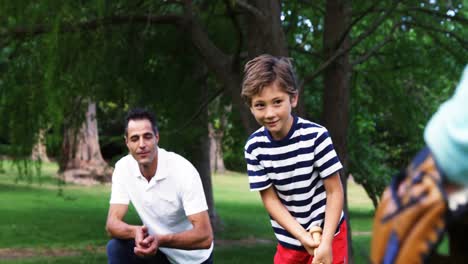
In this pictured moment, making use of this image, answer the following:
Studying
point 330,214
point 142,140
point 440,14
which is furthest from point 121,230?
point 440,14

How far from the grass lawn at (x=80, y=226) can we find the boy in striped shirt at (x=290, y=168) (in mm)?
3700

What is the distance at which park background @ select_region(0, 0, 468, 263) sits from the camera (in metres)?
9.32

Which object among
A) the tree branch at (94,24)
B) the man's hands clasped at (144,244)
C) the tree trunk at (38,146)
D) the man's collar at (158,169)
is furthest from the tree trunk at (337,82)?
the man's hands clasped at (144,244)

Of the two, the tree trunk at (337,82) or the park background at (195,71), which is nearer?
the park background at (195,71)

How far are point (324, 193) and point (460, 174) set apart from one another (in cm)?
278

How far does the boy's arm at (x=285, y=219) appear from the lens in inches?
161

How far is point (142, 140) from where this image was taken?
5.50m

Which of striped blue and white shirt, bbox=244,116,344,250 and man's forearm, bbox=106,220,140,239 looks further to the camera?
man's forearm, bbox=106,220,140,239

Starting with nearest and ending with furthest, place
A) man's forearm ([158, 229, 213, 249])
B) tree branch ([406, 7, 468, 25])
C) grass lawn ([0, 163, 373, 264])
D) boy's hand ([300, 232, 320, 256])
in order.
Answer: boy's hand ([300, 232, 320, 256]), man's forearm ([158, 229, 213, 249]), tree branch ([406, 7, 468, 25]), grass lawn ([0, 163, 373, 264])

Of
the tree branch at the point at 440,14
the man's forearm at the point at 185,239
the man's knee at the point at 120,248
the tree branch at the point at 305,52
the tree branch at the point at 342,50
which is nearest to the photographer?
the man's forearm at the point at 185,239

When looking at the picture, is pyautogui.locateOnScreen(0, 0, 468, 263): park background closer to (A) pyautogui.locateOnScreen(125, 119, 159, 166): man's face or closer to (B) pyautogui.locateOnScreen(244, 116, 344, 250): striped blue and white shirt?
(A) pyautogui.locateOnScreen(125, 119, 159, 166): man's face

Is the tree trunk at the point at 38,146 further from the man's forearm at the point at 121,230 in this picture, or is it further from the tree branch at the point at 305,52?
the man's forearm at the point at 121,230

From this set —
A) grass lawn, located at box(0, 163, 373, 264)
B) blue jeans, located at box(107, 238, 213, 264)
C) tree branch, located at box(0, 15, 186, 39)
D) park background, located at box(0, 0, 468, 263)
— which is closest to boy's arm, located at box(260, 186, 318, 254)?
blue jeans, located at box(107, 238, 213, 264)

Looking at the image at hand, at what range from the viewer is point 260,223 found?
866 inches
